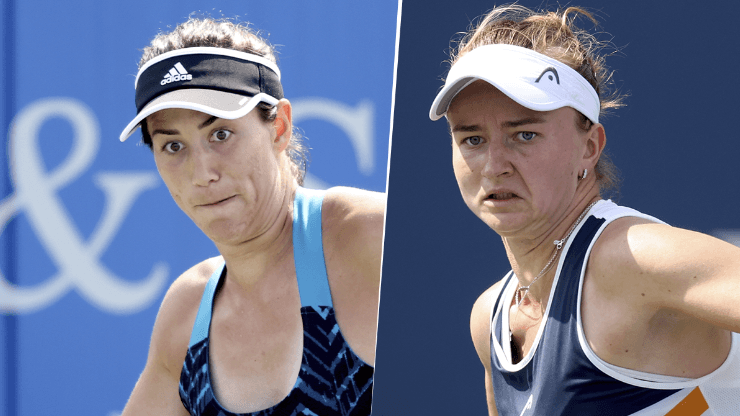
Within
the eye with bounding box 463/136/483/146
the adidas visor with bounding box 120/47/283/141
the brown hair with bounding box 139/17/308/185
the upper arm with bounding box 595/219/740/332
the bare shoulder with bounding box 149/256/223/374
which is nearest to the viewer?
the upper arm with bounding box 595/219/740/332

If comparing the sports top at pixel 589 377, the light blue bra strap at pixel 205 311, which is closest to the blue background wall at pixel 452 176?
the sports top at pixel 589 377

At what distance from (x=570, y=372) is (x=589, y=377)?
37 mm

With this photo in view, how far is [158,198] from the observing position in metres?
2.50

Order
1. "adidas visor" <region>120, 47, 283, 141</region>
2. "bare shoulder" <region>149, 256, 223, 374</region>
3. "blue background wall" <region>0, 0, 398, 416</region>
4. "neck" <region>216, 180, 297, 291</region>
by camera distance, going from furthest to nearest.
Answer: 1. "blue background wall" <region>0, 0, 398, 416</region>
2. "bare shoulder" <region>149, 256, 223, 374</region>
3. "neck" <region>216, 180, 297, 291</region>
4. "adidas visor" <region>120, 47, 283, 141</region>

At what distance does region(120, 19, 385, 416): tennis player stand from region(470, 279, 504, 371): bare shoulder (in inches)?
10.7

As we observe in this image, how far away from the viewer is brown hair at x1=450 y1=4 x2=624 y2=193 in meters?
1.31

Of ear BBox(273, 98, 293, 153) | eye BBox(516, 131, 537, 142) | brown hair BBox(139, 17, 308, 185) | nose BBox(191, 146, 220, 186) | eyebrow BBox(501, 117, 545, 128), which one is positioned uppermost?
brown hair BBox(139, 17, 308, 185)

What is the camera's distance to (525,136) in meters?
1.25

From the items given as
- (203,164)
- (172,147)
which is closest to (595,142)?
(203,164)

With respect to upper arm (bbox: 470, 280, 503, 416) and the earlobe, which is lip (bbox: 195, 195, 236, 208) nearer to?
upper arm (bbox: 470, 280, 503, 416)

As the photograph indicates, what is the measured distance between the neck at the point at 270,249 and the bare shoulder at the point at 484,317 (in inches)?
21.2

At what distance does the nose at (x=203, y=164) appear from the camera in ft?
5.18

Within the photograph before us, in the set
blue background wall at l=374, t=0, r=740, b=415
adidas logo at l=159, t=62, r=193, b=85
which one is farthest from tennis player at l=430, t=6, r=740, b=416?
adidas logo at l=159, t=62, r=193, b=85

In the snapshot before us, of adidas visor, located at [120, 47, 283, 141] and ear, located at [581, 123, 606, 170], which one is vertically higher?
adidas visor, located at [120, 47, 283, 141]
